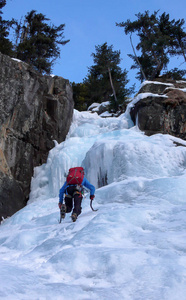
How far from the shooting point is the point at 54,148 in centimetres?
1359

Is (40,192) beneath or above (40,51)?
beneath

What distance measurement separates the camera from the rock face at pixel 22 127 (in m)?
10.8

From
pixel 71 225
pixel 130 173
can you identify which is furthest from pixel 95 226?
pixel 130 173

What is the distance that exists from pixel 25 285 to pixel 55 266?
0.65 m

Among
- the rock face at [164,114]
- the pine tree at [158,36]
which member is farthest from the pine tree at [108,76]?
the rock face at [164,114]

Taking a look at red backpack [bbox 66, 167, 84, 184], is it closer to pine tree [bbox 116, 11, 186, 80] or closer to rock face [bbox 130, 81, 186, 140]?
rock face [bbox 130, 81, 186, 140]

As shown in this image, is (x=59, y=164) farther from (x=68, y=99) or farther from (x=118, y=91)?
(x=118, y=91)

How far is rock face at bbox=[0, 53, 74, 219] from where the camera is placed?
427 inches

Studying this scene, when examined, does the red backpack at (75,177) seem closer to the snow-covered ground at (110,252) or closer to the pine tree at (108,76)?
the snow-covered ground at (110,252)

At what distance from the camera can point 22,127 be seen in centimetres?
1223

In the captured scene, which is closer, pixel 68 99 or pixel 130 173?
pixel 130 173

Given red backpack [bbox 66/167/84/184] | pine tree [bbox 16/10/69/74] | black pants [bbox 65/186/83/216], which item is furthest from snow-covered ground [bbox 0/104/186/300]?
pine tree [bbox 16/10/69/74]

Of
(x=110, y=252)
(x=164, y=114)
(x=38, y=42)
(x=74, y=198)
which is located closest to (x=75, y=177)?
(x=74, y=198)

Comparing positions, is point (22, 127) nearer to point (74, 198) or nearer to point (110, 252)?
point (74, 198)
